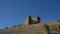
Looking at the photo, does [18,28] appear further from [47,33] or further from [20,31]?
[47,33]

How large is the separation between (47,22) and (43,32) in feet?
13.2

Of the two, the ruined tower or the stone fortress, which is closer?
the stone fortress

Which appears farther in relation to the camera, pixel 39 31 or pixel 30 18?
pixel 30 18

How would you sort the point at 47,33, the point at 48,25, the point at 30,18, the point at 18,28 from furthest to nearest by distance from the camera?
the point at 30,18, the point at 18,28, the point at 48,25, the point at 47,33

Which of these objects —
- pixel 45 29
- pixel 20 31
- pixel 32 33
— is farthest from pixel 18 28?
pixel 45 29

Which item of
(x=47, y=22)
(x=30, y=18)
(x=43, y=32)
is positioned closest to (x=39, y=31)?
(x=43, y=32)

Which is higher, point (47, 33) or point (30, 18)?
point (30, 18)

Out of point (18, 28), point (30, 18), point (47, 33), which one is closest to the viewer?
point (47, 33)

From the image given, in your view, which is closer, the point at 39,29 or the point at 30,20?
the point at 39,29

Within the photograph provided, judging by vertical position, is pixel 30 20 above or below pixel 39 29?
above

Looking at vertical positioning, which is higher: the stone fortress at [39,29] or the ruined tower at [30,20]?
the ruined tower at [30,20]

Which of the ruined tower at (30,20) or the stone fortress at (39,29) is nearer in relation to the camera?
the stone fortress at (39,29)

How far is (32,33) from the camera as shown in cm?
3759

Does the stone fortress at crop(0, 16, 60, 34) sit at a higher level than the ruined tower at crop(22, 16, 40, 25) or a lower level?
lower
